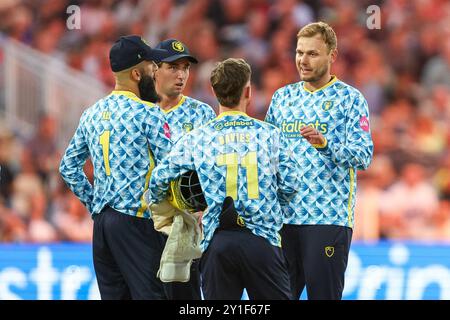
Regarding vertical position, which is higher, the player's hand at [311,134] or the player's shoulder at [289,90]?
the player's shoulder at [289,90]

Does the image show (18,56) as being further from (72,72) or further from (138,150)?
(138,150)

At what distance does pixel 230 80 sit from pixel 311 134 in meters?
0.79

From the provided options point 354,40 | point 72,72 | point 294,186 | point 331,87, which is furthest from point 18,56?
point 294,186

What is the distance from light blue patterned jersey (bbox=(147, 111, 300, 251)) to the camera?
6.27 m

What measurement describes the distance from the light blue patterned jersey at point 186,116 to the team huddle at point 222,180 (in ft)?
0.05

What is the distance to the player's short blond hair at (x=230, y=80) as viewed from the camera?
20.8 ft

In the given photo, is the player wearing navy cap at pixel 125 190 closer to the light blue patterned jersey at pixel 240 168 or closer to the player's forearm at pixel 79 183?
the player's forearm at pixel 79 183

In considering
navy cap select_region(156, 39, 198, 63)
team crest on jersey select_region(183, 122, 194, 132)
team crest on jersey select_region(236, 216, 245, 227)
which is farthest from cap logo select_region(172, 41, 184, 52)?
team crest on jersey select_region(236, 216, 245, 227)

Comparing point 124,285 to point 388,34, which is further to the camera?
point 388,34

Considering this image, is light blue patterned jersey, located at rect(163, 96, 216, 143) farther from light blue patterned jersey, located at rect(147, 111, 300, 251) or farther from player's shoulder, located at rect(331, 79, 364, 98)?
light blue patterned jersey, located at rect(147, 111, 300, 251)

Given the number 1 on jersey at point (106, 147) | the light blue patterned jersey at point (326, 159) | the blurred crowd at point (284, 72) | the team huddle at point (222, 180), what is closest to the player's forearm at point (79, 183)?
the team huddle at point (222, 180)

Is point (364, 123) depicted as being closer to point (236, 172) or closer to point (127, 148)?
point (236, 172)
